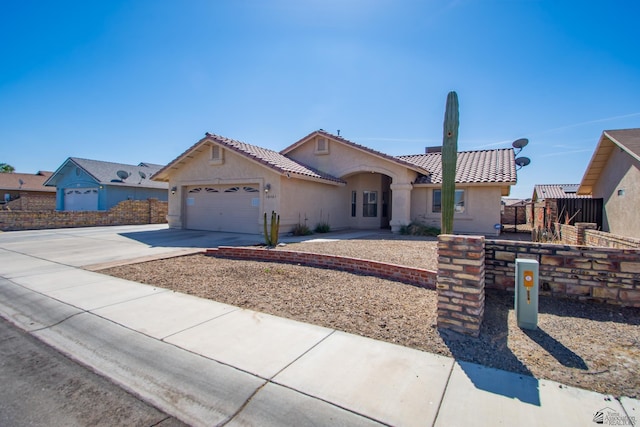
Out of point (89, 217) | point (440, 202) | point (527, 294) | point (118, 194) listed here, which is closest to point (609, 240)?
point (527, 294)

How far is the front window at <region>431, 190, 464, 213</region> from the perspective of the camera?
17203mm

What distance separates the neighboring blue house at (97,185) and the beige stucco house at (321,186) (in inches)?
466

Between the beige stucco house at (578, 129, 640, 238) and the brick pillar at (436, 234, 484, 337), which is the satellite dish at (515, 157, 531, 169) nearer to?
the beige stucco house at (578, 129, 640, 238)

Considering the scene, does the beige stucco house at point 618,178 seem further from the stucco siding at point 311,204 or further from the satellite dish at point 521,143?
the stucco siding at point 311,204

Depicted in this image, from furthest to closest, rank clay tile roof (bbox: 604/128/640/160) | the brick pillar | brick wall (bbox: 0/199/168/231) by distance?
brick wall (bbox: 0/199/168/231)
clay tile roof (bbox: 604/128/640/160)
the brick pillar

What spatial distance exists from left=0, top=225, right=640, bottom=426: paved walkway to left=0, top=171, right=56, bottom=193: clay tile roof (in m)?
40.8

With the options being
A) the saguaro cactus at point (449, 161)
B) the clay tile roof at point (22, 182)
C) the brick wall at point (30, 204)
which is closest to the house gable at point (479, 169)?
the saguaro cactus at point (449, 161)

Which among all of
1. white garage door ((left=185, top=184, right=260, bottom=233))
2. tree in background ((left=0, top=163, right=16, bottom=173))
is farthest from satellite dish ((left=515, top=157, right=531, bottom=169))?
tree in background ((left=0, top=163, right=16, bottom=173))

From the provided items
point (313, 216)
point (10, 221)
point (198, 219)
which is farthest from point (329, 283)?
point (10, 221)

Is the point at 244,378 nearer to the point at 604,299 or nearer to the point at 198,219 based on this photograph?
the point at 604,299

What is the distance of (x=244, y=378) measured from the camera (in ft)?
11.6

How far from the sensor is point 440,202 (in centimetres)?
1692

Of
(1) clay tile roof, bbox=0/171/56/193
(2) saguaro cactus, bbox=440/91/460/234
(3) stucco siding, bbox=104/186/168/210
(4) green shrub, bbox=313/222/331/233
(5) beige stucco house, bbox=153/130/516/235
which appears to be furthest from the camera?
(1) clay tile roof, bbox=0/171/56/193

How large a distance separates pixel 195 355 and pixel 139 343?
36.2 inches
